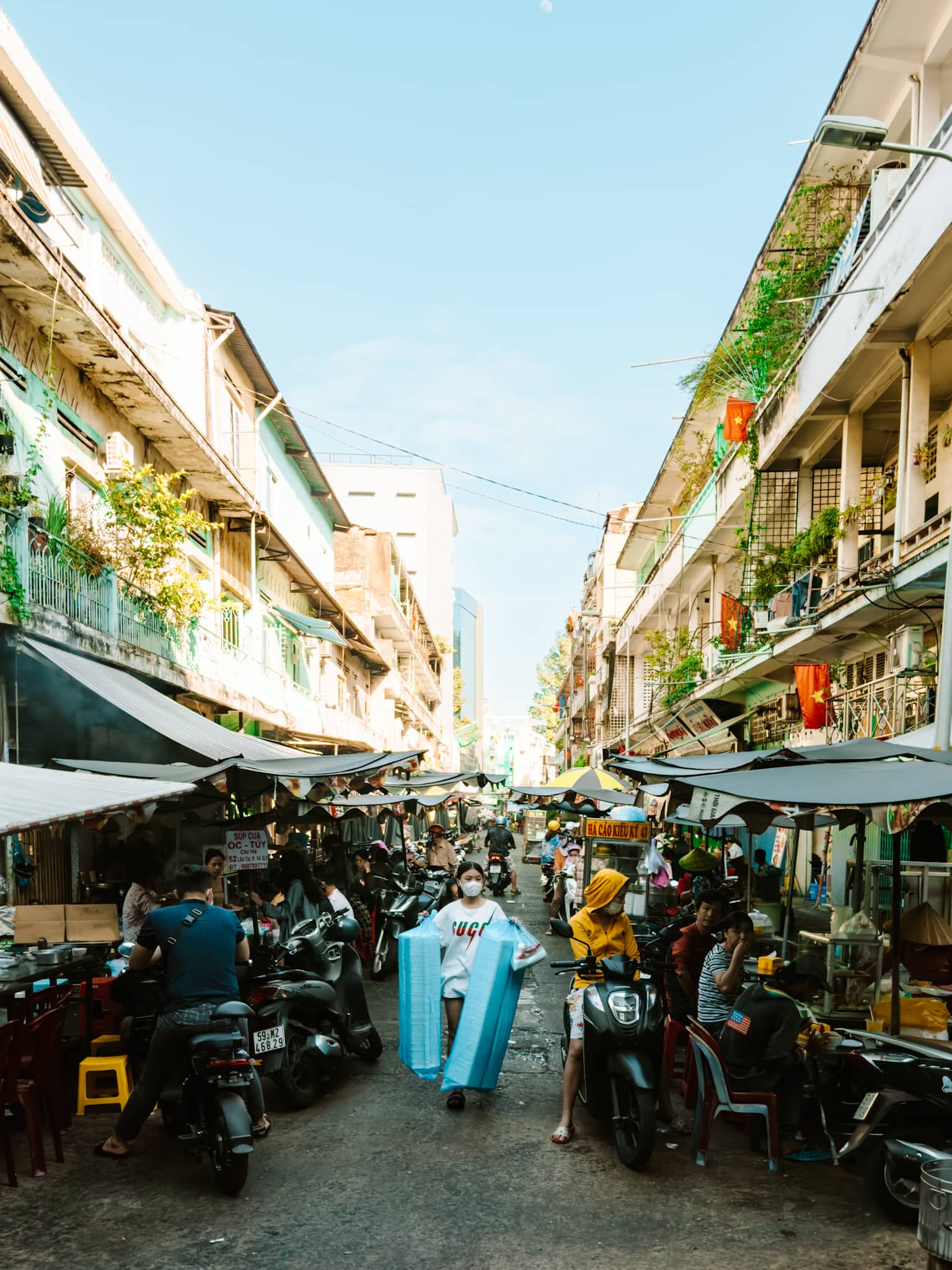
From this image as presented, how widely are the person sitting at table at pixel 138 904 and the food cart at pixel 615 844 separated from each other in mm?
9213

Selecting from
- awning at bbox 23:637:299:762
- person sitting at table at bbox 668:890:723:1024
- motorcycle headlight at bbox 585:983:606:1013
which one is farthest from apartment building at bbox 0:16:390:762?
motorcycle headlight at bbox 585:983:606:1013

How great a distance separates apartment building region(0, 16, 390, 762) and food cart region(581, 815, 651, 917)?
601 cm

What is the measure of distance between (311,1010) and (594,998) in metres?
2.34

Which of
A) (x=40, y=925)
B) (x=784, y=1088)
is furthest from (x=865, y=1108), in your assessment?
(x=40, y=925)

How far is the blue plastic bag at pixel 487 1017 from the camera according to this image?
23.3ft

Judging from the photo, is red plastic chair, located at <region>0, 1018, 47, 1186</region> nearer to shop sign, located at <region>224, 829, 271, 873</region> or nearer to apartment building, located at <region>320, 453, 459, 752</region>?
shop sign, located at <region>224, 829, 271, 873</region>

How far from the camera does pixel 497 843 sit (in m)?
26.3

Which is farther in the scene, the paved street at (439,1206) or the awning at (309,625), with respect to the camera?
the awning at (309,625)

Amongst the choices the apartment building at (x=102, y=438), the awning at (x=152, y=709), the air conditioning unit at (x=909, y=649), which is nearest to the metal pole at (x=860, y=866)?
the air conditioning unit at (x=909, y=649)

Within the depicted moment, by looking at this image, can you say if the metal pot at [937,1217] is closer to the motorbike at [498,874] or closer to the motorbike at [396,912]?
the motorbike at [396,912]

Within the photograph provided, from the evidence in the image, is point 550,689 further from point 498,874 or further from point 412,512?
point 498,874

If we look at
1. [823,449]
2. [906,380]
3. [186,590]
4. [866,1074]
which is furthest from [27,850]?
[823,449]

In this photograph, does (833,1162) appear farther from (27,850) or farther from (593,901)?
(27,850)

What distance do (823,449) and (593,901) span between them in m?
11.6
